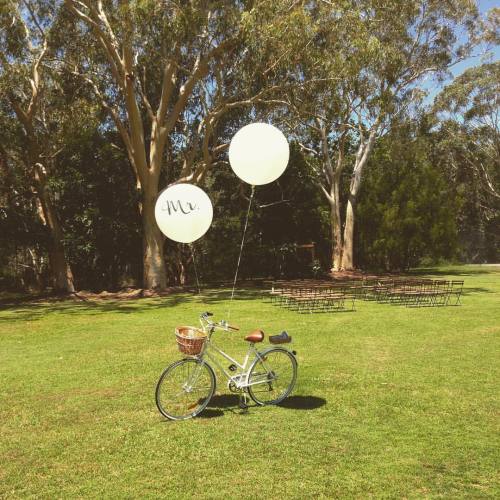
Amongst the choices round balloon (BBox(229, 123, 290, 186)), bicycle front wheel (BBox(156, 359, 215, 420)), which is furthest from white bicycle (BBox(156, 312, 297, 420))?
round balloon (BBox(229, 123, 290, 186))

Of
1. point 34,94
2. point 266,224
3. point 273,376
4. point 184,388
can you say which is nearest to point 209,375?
point 184,388

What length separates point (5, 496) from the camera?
4199mm

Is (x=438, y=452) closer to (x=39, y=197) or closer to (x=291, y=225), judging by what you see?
(x=39, y=197)

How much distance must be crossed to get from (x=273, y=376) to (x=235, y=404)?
551mm

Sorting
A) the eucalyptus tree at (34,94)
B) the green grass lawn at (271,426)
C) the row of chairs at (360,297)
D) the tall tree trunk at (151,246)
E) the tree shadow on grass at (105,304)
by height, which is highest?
the eucalyptus tree at (34,94)

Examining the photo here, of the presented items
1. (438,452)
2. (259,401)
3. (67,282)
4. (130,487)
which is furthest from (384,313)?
(67,282)

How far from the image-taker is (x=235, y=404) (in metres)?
6.38

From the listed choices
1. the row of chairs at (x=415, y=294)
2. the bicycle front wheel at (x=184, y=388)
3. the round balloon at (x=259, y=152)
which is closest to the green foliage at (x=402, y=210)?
the row of chairs at (x=415, y=294)

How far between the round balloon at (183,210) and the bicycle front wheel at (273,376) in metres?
3.17

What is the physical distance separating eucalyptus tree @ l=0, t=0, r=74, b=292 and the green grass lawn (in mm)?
12764

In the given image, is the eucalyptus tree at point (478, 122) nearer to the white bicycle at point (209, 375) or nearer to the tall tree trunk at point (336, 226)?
the tall tree trunk at point (336, 226)

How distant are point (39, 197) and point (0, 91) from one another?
14.4 ft

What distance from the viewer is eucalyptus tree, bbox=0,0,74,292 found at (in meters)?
20.3

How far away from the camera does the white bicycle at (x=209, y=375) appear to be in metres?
5.75
